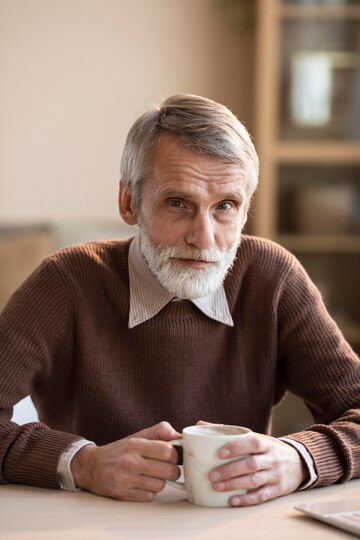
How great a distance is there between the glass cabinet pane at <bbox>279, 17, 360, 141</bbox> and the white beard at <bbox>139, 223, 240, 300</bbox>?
2899mm

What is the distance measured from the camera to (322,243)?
4570 mm

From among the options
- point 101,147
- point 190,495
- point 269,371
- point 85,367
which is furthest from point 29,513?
point 101,147

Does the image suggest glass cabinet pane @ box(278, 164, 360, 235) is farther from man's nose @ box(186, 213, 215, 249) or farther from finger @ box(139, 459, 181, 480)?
finger @ box(139, 459, 181, 480)

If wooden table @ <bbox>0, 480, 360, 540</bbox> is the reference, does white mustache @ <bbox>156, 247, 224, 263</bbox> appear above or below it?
above

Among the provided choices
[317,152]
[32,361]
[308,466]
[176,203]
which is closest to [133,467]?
[308,466]

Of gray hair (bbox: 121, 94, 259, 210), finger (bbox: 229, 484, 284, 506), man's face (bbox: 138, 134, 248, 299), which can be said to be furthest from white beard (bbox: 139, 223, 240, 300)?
finger (bbox: 229, 484, 284, 506)

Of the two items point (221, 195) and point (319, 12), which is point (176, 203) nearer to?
point (221, 195)

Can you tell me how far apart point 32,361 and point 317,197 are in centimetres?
312

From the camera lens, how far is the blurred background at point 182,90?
4391mm

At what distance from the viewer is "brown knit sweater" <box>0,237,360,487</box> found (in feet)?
5.35

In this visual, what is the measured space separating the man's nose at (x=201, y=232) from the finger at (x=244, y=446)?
0.37 metres

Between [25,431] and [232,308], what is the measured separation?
0.47m

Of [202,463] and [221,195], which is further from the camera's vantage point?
[221,195]

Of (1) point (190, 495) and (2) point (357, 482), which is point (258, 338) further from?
(1) point (190, 495)
